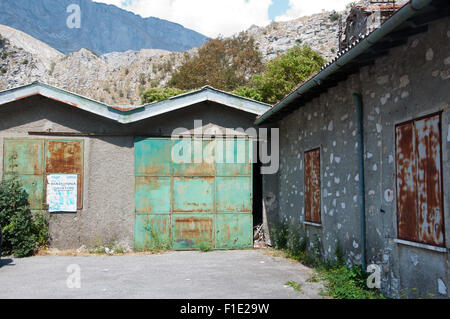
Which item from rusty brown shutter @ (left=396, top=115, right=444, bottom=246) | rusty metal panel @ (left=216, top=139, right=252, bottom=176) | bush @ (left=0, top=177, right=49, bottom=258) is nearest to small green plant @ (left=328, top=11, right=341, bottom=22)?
rusty metal panel @ (left=216, top=139, right=252, bottom=176)

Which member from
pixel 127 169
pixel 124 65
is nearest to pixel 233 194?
pixel 127 169

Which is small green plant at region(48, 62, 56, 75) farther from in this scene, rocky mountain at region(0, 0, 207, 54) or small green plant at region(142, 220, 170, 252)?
small green plant at region(142, 220, 170, 252)

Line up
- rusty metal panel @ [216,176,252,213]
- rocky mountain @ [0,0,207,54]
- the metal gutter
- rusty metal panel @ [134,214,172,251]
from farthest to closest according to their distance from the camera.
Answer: rocky mountain @ [0,0,207,54], rusty metal panel @ [216,176,252,213], rusty metal panel @ [134,214,172,251], the metal gutter

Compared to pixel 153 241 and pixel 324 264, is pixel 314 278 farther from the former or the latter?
pixel 153 241

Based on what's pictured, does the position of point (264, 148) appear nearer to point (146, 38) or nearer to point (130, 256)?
point (130, 256)

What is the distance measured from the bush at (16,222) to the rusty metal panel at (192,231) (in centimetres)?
352

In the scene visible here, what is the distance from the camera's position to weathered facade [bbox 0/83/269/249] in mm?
11680

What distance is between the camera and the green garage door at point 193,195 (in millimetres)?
12078

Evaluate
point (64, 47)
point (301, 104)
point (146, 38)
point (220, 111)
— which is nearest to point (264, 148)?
point (220, 111)

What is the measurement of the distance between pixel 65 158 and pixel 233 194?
4.54m

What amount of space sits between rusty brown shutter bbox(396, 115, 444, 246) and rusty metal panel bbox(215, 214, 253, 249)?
22.1 feet

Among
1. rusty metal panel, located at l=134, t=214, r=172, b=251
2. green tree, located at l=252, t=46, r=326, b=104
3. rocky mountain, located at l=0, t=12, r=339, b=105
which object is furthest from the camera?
rocky mountain, located at l=0, t=12, r=339, b=105

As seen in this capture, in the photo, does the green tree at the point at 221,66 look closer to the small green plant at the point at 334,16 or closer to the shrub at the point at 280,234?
the small green plant at the point at 334,16

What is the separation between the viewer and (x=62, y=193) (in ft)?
38.4
